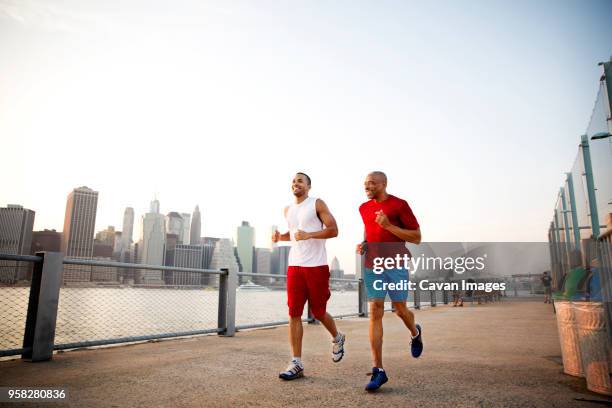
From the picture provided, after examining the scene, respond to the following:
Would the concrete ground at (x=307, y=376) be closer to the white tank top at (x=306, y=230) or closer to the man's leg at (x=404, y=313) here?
the man's leg at (x=404, y=313)

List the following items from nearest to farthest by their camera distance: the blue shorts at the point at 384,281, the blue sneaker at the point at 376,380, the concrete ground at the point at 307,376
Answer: the concrete ground at the point at 307,376, the blue sneaker at the point at 376,380, the blue shorts at the point at 384,281

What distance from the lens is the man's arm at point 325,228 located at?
136 inches

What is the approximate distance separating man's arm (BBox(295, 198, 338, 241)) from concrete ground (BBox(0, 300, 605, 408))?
47.2 inches

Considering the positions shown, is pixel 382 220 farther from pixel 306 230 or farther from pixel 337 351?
pixel 337 351

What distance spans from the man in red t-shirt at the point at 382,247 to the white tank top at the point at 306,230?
17.4 inches

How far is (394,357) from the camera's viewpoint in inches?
173

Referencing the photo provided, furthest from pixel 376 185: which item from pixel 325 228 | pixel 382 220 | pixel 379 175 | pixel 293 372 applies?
pixel 293 372

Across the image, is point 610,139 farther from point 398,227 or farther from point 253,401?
point 253,401

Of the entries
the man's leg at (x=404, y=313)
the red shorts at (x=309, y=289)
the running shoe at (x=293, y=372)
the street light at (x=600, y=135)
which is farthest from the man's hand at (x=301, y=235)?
the street light at (x=600, y=135)

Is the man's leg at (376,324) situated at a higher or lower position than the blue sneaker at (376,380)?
higher

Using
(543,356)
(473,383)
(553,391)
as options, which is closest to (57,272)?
(473,383)

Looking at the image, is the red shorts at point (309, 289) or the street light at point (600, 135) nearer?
the red shorts at point (309, 289)

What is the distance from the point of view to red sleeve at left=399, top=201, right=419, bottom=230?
324 cm

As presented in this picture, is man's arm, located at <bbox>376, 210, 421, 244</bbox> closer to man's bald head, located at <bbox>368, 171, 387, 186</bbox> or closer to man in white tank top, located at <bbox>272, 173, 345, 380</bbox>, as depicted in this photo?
man's bald head, located at <bbox>368, 171, 387, 186</bbox>
